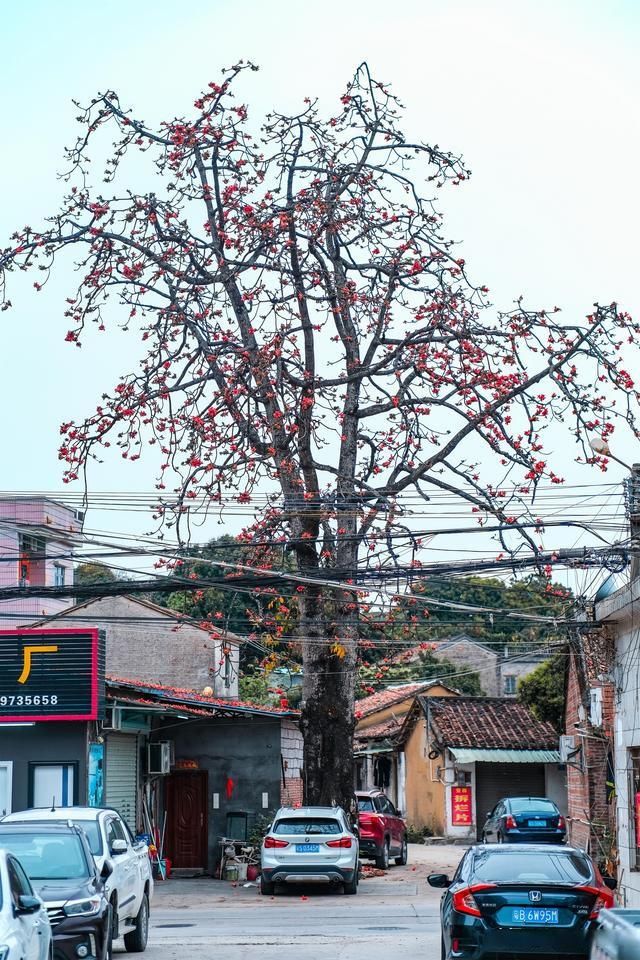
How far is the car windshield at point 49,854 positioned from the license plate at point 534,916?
14.7ft

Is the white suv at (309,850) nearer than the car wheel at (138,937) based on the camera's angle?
No

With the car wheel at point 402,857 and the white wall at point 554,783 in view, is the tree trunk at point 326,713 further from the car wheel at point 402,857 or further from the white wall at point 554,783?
the white wall at point 554,783

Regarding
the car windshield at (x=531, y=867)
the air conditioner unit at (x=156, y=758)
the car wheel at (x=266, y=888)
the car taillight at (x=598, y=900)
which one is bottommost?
the car wheel at (x=266, y=888)

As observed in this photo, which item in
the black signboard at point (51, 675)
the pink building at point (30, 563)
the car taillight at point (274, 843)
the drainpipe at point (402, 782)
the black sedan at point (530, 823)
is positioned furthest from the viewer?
the drainpipe at point (402, 782)

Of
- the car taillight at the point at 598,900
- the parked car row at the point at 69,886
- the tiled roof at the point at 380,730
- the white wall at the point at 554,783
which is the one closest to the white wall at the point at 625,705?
the car taillight at the point at 598,900

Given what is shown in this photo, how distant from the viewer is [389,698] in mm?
62625

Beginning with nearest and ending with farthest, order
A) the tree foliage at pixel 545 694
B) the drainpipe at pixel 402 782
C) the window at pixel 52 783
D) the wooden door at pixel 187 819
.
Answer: the window at pixel 52 783, the wooden door at pixel 187 819, the tree foliage at pixel 545 694, the drainpipe at pixel 402 782

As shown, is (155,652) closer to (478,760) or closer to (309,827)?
(478,760)

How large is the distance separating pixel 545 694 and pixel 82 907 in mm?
36474

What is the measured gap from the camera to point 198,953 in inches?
656

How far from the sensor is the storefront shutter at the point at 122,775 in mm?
28516

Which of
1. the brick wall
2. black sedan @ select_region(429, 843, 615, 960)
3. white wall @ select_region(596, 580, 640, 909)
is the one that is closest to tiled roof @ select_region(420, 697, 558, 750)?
the brick wall

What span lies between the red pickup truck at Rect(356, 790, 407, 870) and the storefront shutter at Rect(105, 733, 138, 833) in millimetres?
5796

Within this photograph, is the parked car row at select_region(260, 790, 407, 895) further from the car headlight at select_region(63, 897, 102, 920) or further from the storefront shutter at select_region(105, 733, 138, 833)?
the car headlight at select_region(63, 897, 102, 920)
